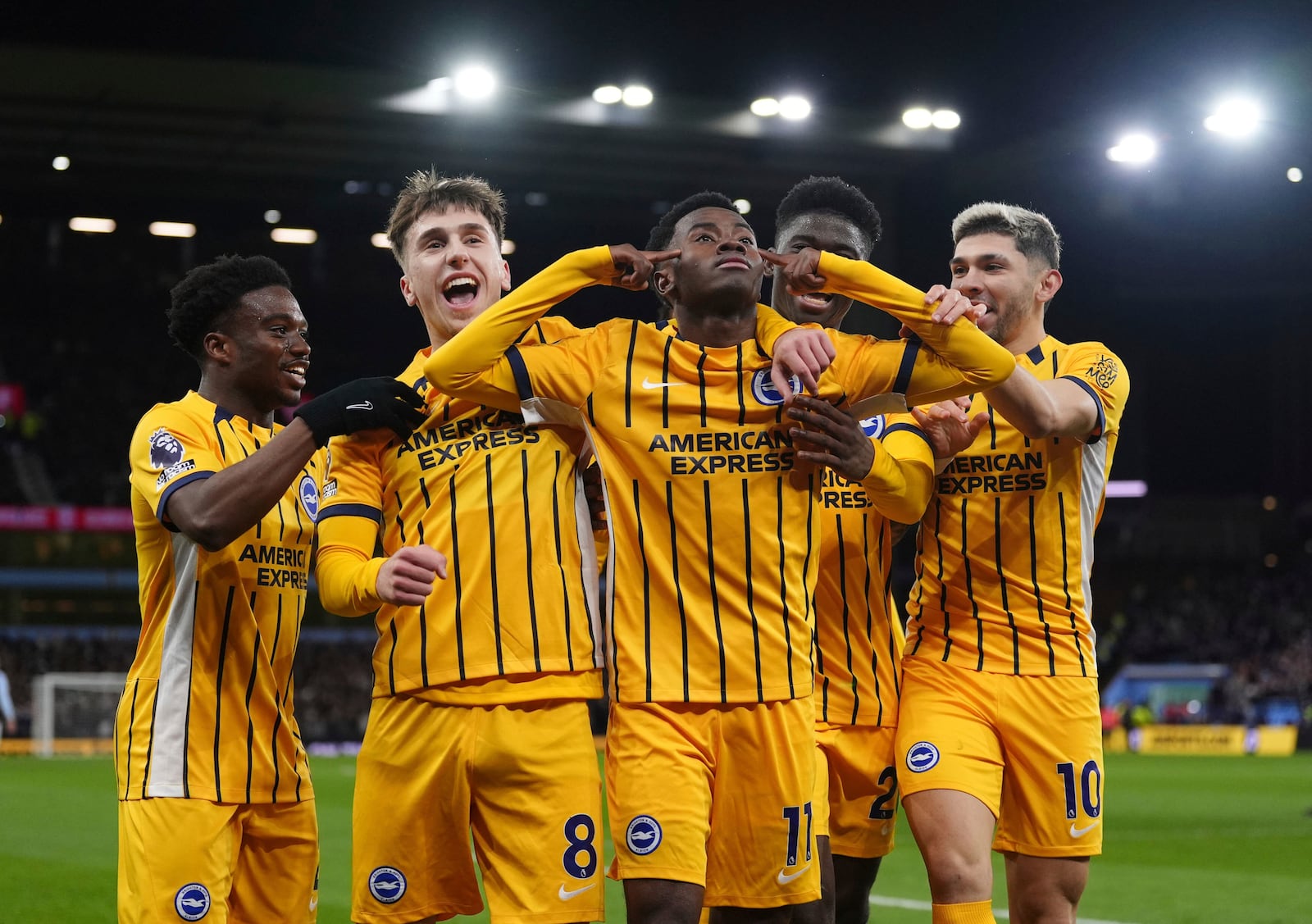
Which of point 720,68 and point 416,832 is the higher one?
point 720,68

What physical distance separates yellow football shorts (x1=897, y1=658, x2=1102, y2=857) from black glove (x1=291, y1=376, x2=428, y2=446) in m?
1.84

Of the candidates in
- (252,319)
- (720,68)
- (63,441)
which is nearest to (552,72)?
(720,68)

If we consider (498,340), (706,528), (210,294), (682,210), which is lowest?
(706,528)

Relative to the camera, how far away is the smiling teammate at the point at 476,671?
374 centimetres

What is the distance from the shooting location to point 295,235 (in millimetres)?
27578

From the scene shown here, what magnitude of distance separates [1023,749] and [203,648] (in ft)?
7.92

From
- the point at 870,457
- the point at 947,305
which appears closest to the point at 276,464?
the point at 870,457

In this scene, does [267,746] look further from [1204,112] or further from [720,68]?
[1204,112]

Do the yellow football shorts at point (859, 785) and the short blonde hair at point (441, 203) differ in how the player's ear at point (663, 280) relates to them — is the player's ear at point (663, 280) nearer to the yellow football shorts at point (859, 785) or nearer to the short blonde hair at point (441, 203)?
the short blonde hair at point (441, 203)

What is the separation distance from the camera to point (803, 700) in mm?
3896

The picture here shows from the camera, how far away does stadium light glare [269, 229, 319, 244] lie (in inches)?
1022

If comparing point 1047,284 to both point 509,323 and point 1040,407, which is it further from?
point 509,323

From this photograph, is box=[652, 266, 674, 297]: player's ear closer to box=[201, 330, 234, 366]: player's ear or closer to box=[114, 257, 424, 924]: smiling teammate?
box=[114, 257, 424, 924]: smiling teammate

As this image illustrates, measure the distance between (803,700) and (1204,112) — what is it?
1366cm
